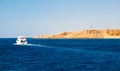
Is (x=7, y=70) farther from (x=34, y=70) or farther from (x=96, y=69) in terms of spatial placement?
(x=96, y=69)

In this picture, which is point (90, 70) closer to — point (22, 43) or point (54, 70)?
point (54, 70)

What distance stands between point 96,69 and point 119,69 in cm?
333

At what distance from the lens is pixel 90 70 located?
159ft

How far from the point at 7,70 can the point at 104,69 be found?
14328 millimetres

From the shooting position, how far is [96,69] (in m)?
49.1

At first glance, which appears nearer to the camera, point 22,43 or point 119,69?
point 119,69

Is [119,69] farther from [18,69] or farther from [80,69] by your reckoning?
[18,69]

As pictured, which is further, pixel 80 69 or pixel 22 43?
pixel 22 43

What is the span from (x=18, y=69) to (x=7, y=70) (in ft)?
5.65

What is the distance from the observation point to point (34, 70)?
49.3 meters

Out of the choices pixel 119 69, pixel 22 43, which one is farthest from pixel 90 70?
pixel 22 43

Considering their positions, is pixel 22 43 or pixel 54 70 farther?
pixel 22 43

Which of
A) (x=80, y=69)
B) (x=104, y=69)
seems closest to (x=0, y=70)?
(x=80, y=69)

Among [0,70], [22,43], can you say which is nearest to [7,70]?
[0,70]
